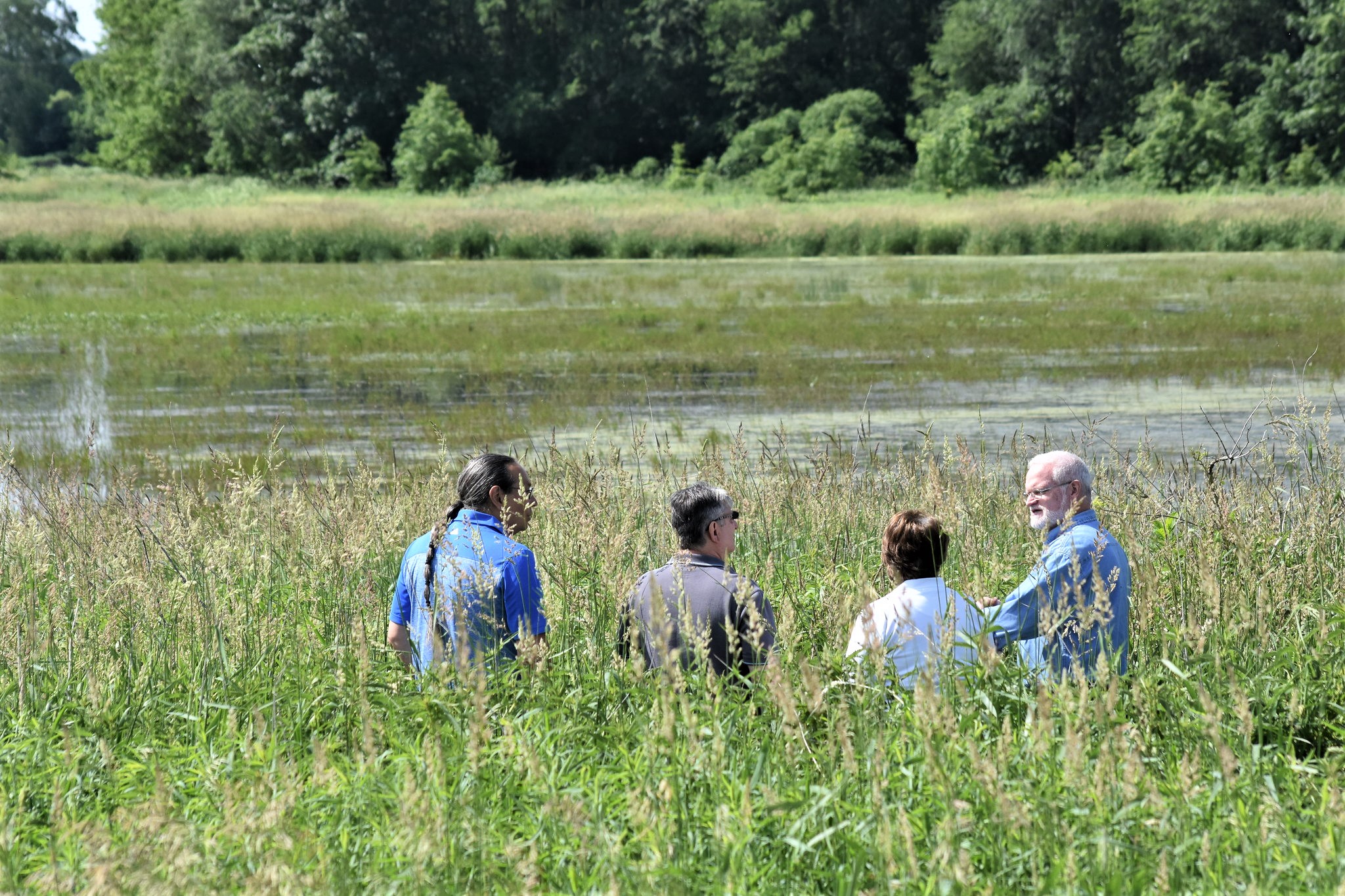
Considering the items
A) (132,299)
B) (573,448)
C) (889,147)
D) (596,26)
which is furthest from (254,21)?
(573,448)

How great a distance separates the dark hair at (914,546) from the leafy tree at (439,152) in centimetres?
5801

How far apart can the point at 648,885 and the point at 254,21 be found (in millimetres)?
79434

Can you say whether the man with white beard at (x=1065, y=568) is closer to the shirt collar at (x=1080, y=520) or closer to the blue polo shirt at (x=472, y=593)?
the shirt collar at (x=1080, y=520)

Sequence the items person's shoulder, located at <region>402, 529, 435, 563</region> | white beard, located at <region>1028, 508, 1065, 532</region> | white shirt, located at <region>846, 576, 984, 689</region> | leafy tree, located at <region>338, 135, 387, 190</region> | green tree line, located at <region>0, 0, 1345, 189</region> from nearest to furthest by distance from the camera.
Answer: white shirt, located at <region>846, 576, 984, 689</region>, person's shoulder, located at <region>402, 529, 435, 563</region>, white beard, located at <region>1028, 508, 1065, 532</region>, green tree line, located at <region>0, 0, 1345, 189</region>, leafy tree, located at <region>338, 135, 387, 190</region>

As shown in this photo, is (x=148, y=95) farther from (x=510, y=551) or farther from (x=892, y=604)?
(x=892, y=604)

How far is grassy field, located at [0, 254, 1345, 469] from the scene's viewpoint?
14234 mm

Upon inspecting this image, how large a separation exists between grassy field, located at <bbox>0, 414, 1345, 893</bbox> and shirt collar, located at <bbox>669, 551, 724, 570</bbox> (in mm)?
175

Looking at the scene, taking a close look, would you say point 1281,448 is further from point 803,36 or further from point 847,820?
point 803,36

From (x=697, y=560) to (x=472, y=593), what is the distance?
0.80 m

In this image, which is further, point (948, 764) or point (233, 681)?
point (233, 681)

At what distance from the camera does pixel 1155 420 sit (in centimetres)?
1334

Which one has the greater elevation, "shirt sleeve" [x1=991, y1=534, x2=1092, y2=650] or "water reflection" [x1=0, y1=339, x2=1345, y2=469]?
"shirt sleeve" [x1=991, y1=534, x2=1092, y2=650]

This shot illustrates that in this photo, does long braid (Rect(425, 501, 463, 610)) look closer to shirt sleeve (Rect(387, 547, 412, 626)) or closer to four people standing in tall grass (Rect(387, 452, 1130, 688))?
four people standing in tall grass (Rect(387, 452, 1130, 688))

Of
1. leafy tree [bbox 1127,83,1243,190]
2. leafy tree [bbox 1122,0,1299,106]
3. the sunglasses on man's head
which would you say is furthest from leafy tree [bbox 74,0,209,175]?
the sunglasses on man's head
